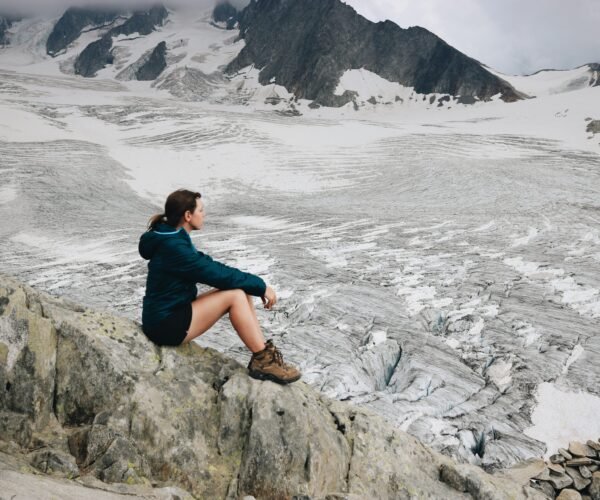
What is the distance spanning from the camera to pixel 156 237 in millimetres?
5234

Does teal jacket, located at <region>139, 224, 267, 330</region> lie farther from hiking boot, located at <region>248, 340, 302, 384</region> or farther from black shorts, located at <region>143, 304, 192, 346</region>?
hiking boot, located at <region>248, 340, 302, 384</region>

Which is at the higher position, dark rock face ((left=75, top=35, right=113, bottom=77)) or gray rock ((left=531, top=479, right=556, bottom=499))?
dark rock face ((left=75, top=35, right=113, bottom=77))

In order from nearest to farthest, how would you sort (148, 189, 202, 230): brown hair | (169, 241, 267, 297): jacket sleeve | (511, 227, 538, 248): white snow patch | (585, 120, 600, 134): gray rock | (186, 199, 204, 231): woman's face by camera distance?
(169, 241, 267, 297): jacket sleeve, (148, 189, 202, 230): brown hair, (186, 199, 204, 231): woman's face, (511, 227, 538, 248): white snow patch, (585, 120, 600, 134): gray rock

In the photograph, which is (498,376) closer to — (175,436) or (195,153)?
(175,436)

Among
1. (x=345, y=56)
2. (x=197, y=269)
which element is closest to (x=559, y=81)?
(x=345, y=56)

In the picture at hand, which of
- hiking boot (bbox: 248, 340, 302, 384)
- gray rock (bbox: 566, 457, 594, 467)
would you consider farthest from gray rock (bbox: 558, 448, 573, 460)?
hiking boot (bbox: 248, 340, 302, 384)

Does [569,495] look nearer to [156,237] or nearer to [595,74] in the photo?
[156,237]

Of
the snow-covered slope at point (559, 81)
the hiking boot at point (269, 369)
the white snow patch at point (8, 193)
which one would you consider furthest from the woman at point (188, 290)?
the snow-covered slope at point (559, 81)

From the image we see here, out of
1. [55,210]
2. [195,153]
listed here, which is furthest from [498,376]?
[195,153]

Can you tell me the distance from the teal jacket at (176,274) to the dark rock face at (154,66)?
5787 inches

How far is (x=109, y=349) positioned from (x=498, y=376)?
8081mm

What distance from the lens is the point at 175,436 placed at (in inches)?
191

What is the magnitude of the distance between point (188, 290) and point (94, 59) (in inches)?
7329

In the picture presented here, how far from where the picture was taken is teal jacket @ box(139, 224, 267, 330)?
515 cm
